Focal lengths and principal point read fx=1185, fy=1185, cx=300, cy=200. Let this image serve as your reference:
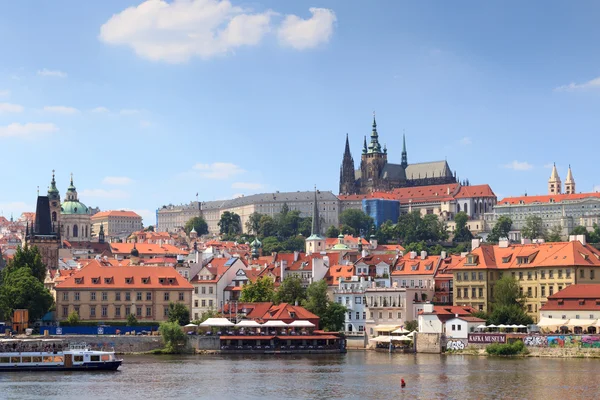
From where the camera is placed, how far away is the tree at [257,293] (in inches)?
4461

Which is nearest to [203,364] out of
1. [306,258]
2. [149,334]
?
[149,334]

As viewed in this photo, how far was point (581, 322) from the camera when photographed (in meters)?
93.1

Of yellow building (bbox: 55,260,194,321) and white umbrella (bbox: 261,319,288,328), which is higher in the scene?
yellow building (bbox: 55,260,194,321)

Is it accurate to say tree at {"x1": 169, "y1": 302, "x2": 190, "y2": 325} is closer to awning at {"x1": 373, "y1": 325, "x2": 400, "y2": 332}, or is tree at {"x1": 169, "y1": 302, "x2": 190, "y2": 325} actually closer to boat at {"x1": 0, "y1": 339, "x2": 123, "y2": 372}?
awning at {"x1": 373, "y1": 325, "x2": 400, "y2": 332}

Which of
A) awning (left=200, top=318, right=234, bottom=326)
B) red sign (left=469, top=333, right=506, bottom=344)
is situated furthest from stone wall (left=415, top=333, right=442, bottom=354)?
awning (left=200, top=318, right=234, bottom=326)

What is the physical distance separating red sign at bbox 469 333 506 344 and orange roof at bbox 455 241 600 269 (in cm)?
1322

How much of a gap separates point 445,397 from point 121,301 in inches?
2093

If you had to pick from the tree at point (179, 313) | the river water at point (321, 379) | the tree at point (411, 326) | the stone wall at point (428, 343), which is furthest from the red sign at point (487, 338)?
the tree at point (179, 313)

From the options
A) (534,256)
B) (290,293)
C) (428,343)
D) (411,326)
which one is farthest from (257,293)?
(534,256)

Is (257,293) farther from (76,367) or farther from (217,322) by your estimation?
(76,367)

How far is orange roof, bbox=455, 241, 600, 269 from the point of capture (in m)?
104

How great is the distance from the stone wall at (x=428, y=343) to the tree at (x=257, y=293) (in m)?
19.8

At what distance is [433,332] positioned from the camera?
9756 cm

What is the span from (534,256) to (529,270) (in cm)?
187
